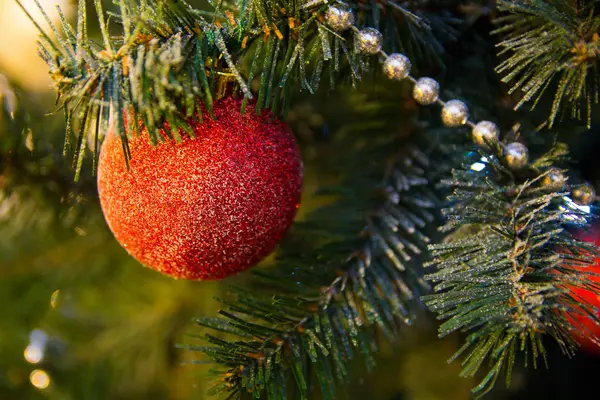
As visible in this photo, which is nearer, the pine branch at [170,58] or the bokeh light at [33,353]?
the pine branch at [170,58]

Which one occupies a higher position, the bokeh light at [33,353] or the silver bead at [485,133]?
the silver bead at [485,133]

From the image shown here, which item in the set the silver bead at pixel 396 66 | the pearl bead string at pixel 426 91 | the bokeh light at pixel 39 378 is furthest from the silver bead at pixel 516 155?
the bokeh light at pixel 39 378

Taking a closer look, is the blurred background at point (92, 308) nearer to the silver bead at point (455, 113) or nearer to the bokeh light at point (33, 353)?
the bokeh light at point (33, 353)

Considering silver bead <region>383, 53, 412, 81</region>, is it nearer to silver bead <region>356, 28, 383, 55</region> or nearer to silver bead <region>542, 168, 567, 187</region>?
silver bead <region>356, 28, 383, 55</region>

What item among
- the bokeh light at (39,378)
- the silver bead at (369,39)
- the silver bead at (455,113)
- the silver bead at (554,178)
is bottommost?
the bokeh light at (39,378)

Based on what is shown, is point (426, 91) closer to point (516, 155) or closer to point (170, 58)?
point (516, 155)

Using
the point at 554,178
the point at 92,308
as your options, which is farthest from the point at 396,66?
the point at 92,308
